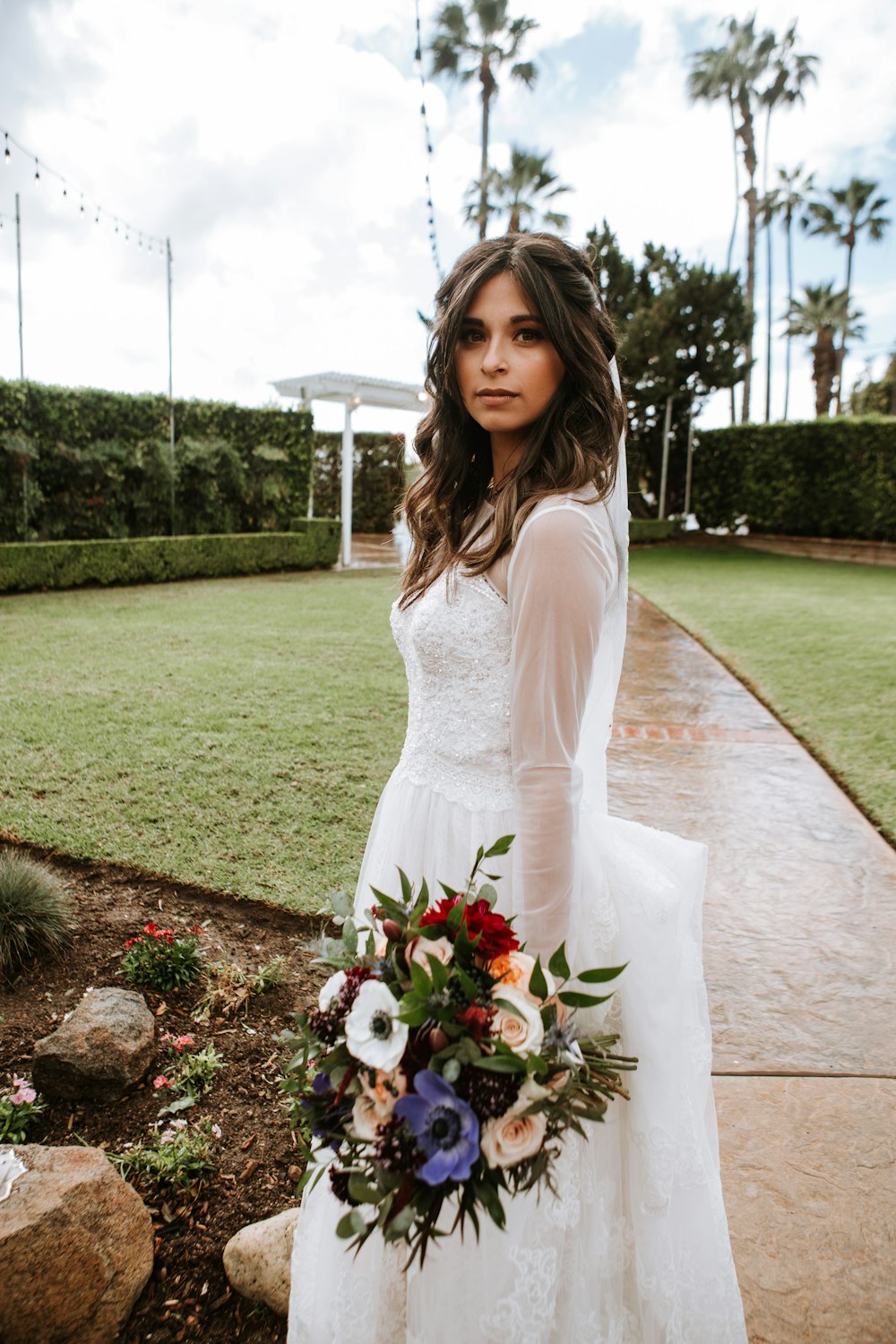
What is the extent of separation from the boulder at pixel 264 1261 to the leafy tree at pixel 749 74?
103ft

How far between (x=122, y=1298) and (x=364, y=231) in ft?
49.9

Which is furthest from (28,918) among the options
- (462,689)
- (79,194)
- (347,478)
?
(347,478)

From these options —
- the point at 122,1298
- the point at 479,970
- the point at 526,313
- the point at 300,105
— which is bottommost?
the point at 122,1298

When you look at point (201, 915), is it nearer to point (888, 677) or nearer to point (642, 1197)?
point (642, 1197)

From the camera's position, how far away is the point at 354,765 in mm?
4730

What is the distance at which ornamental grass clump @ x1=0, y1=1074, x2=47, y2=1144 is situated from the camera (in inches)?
80.0

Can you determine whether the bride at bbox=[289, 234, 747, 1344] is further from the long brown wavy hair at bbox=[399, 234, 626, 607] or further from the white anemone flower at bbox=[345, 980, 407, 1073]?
the white anemone flower at bbox=[345, 980, 407, 1073]

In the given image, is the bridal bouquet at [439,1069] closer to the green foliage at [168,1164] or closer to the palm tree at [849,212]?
the green foliage at [168,1164]

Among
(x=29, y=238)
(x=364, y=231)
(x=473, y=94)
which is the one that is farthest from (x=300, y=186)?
(x=473, y=94)

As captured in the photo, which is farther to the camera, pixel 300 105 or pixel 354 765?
pixel 300 105

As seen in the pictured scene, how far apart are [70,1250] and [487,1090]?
1.17 m

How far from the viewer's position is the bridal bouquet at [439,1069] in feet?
2.89

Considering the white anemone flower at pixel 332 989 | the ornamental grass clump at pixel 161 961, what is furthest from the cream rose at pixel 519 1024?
the ornamental grass clump at pixel 161 961

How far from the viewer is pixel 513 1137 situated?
2.98 ft
